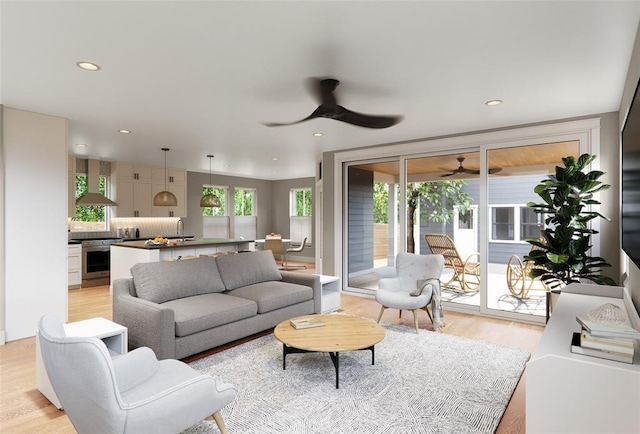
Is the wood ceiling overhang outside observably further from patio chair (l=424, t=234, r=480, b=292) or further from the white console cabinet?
the white console cabinet

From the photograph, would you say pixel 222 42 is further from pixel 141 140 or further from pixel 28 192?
pixel 141 140

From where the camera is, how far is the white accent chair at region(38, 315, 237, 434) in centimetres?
154

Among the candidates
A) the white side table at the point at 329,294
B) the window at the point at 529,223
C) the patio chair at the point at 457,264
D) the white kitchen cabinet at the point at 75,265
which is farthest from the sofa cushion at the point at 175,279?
the white kitchen cabinet at the point at 75,265

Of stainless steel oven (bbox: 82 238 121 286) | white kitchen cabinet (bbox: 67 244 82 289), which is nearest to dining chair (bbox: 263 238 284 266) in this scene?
stainless steel oven (bbox: 82 238 121 286)

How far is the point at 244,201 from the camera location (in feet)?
35.5

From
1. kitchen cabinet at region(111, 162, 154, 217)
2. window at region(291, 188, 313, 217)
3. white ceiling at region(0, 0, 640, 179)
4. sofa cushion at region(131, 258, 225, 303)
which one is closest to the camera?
white ceiling at region(0, 0, 640, 179)

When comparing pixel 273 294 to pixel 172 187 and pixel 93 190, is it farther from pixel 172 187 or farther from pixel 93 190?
pixel 172 187

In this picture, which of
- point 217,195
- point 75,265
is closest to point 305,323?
point 75,265

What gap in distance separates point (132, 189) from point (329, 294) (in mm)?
5315

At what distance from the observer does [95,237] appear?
24.5ft

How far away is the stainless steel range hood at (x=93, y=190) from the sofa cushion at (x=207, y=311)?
4.58m

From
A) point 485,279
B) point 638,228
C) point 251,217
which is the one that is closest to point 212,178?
point 251,217

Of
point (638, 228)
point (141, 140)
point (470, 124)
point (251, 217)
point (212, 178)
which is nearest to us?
point (638, 228)

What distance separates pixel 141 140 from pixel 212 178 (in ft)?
13.7
